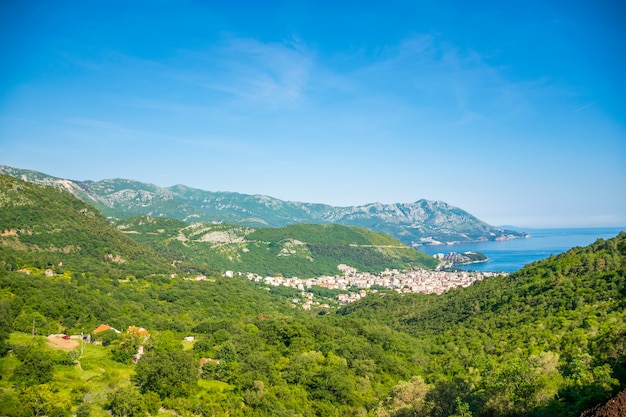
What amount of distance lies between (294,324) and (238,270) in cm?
11486

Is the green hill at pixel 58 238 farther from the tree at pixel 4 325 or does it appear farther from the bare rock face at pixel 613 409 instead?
the bare rock face at pixel 613 409

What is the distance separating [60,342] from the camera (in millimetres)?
33750

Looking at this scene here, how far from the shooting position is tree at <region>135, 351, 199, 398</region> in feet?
89.5

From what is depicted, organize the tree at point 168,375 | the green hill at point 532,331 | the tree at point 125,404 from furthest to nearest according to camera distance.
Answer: the tree at point 168,375
the tree at point 125,404
the green hill at point 532,331

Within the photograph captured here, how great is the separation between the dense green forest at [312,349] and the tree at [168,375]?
11cm

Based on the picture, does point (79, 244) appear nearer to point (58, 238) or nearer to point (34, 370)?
point (58, 238)

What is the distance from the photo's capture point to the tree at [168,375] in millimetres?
27266

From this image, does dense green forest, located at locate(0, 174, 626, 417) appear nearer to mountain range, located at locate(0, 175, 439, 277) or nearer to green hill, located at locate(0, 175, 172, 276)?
green hill, located at locate(0, 175, 172, 276)

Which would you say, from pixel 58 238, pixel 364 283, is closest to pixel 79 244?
pixel 58 238

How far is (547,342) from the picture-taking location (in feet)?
122

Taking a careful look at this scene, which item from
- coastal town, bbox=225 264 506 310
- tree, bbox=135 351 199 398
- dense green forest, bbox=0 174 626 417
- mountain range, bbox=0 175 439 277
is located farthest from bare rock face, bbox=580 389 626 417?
coastal town, bbox=225 264 506 310

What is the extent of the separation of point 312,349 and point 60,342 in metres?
23.5

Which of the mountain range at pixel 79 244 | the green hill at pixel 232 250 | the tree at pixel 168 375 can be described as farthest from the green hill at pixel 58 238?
the tree at pixel 168 375

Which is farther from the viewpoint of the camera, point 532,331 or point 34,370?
point 532,331
